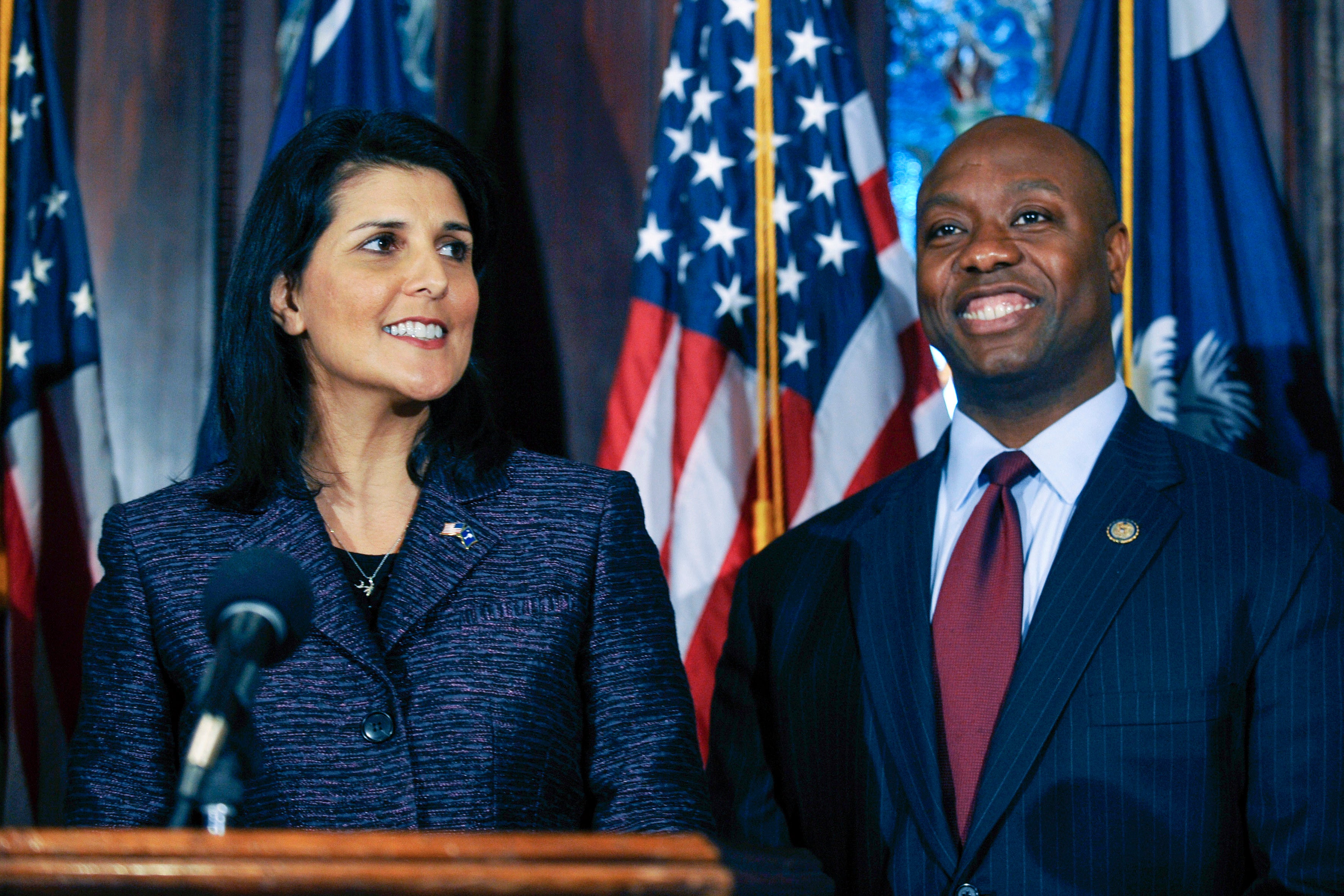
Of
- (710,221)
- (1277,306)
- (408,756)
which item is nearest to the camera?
(408,756)

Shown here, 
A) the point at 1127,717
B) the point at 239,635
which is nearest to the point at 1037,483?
the point at 1127,717

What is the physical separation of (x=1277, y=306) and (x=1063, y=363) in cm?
110

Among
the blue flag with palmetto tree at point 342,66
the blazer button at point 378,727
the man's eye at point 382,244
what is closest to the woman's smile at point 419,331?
the man's eye at point 382,244

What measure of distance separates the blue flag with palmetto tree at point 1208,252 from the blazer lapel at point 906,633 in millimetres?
1032

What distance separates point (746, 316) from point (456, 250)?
47.8 inches

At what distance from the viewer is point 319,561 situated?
74.7 inches

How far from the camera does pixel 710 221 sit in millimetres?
3244

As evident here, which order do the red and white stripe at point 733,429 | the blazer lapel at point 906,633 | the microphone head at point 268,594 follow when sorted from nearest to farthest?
the microphone head at point 268,594 → the blazer lapel at point 906,633 → the red and white stripe at point 733,429

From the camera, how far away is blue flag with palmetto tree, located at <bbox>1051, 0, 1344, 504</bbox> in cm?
300

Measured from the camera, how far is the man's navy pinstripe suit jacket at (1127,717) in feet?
6.11

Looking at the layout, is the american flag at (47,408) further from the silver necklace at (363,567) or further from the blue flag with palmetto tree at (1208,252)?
the blue flag with palmetto tree at (1208,252)

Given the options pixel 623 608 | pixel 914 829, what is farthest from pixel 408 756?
pixel 914 829

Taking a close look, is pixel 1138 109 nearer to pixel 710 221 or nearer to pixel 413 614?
pixel 710 221

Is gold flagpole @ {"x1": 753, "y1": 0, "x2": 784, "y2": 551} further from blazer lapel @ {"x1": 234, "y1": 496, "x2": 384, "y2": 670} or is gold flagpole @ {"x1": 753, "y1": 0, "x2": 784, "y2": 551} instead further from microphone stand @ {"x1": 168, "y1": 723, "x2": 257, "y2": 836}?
microphone stand @ {"x1": 168, "y1": 723, "x2": 257, "y2": 836}
